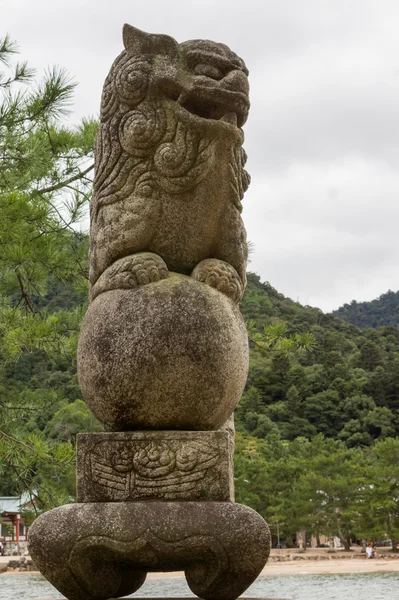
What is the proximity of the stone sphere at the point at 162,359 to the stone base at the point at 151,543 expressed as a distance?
46cm

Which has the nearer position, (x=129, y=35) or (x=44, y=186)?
(x=129, y=35)

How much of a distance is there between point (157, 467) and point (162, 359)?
0.50m

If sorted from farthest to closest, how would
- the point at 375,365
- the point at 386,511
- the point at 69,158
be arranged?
the point at 375,365
the point at 386,511
the point at 69,158

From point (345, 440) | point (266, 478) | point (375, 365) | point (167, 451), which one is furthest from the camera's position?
point (375, 365)

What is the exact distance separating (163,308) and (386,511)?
29.0m

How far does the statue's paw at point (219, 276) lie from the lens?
4.04 m

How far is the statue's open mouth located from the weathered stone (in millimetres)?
1696

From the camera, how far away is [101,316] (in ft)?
12.7

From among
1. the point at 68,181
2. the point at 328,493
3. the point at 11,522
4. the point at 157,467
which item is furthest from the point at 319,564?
the point at 157,467

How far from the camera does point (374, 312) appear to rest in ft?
373

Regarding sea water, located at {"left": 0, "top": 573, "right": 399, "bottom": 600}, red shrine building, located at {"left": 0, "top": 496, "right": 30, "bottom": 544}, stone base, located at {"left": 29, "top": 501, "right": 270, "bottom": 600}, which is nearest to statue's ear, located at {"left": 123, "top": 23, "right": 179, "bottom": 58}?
stone base, located at {"left": 29, "top": 501, "right": 270, "bottom": 600}

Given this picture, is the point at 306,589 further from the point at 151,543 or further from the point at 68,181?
the point at 151,543

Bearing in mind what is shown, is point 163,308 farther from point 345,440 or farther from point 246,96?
point 345,440

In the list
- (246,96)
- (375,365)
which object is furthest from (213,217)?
(375,365)
